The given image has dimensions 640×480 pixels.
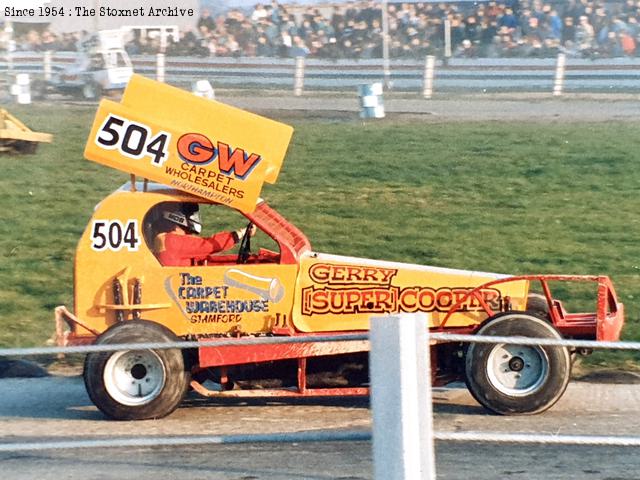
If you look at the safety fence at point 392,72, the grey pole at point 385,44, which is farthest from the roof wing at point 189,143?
the grey pole at point 385,44

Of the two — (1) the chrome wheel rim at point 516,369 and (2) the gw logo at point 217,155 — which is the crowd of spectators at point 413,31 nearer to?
(2) the gw logo at point 217,155

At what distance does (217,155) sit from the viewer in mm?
8477

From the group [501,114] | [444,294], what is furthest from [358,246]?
[501,114]

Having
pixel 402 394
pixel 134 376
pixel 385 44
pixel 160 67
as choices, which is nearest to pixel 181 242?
pixel 134 376

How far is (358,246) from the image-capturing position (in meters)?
14.7

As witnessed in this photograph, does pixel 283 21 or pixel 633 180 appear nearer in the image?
pixel 633 180

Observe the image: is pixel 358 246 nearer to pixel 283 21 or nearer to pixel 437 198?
pixel 437 198

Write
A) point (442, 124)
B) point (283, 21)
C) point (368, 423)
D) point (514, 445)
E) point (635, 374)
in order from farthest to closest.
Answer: point (283, 21), point (442, 124), point (635, 374), point (368, 423), point (514, 445)

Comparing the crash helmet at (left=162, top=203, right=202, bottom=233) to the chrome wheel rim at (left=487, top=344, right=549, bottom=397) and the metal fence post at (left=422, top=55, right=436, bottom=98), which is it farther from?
the metal fence post at (left=422, top=55, right=436, bottom=98)

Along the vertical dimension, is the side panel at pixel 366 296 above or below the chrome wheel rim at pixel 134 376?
above

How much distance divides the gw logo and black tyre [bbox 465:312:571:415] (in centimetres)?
191

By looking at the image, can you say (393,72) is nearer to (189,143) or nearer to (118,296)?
(189,143)

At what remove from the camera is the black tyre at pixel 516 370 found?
7.94m

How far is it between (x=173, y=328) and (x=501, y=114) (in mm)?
16857
